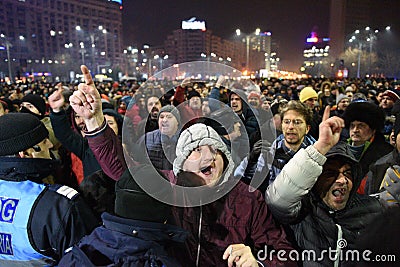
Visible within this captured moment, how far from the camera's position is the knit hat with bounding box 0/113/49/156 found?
2.15 m

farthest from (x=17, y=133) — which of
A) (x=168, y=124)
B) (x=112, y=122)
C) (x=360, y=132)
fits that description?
(x=360, y=132)

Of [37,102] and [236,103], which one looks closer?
[236,103]

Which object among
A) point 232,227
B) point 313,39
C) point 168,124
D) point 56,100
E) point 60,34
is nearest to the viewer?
point 232,227

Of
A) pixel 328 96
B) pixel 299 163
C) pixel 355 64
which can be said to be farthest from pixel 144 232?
pixel 355 64

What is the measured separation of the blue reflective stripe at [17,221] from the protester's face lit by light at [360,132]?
3486 mm

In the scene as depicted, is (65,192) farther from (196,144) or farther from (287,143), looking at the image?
(287,143)

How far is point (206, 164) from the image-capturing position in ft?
8.18

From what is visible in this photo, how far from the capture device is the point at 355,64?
180 feet

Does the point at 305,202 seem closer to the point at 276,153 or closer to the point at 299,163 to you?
the point at 299,163

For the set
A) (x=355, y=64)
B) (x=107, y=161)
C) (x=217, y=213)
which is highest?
(x=355, y=64)

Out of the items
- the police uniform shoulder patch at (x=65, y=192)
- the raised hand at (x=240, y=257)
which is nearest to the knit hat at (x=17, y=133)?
the police uniform shoulder patch at (x=65, y=192)

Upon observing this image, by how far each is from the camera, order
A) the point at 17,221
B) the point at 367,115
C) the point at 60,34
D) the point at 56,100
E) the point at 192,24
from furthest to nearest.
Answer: the point at 192,24 → the point at 60,34 → the point at 367,115 → the point at 56,100 → the point at 17,221

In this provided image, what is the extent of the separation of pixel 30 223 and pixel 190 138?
1222 millimetres

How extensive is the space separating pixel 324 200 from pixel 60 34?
102 m
